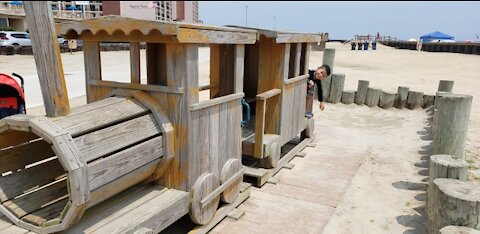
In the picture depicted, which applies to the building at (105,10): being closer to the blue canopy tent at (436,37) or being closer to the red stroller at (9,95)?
the red stroller at (9,95)

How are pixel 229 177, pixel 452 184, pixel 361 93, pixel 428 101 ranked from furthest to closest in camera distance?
1. pixel 361 93
2. pixel 428 101
3. pixel 229 177
4. pixel 452 184

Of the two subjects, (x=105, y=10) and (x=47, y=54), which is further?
(x=105, y=10)

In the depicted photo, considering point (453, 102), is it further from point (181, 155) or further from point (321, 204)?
point (181, 155)

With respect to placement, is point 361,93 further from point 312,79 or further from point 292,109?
point 292,109

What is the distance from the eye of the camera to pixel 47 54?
8.65 ft

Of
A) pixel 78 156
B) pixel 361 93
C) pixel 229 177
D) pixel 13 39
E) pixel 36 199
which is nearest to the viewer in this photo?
pixel 78 156

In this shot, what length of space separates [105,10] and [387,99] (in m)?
64.8

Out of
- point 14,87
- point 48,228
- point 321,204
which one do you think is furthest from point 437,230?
point 14,87

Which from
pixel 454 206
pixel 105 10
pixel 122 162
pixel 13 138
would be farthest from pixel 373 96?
pixel 105 10

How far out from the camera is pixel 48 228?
8.97ft

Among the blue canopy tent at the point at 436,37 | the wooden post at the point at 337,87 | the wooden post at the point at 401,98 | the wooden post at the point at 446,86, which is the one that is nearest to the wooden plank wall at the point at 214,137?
the wooden post at the point at 446,86

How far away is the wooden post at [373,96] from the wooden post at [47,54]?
33.2 ft

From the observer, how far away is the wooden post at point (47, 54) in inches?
100

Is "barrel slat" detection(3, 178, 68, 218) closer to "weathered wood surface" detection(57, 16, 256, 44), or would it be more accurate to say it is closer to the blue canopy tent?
"weathered wood surface" detection(57, 16, 256, 44)
